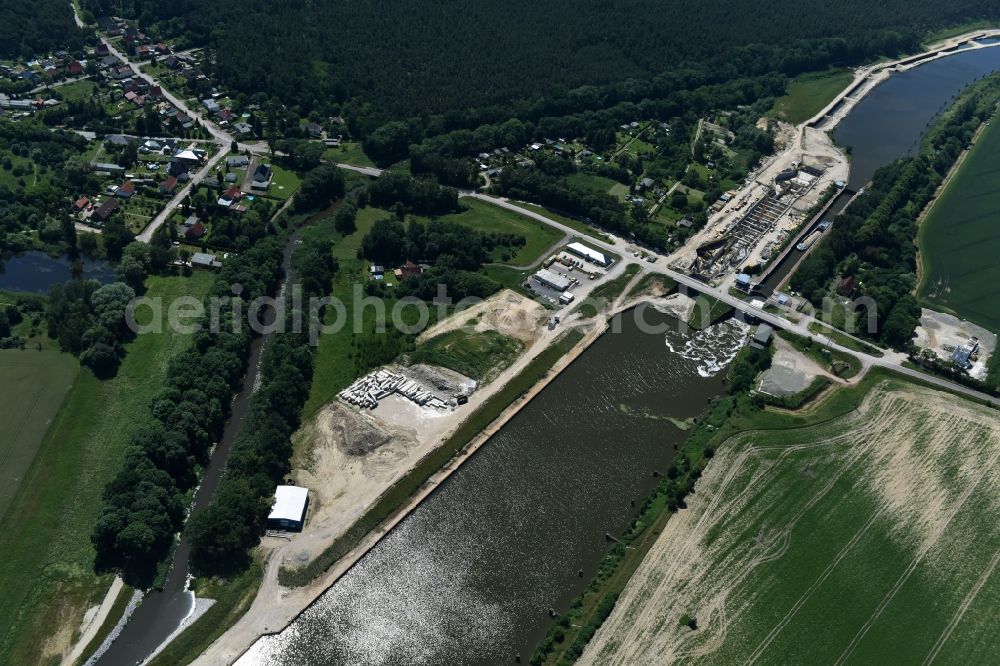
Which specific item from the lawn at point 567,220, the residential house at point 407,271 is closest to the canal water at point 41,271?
the residential house at point 407,271

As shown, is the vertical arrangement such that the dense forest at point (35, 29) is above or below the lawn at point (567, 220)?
above

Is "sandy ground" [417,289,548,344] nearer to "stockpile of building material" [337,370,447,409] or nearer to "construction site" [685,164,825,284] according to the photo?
"stockpile of building material" [337,370,447,409]

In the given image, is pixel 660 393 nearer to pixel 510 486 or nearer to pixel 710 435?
pixel 710 435

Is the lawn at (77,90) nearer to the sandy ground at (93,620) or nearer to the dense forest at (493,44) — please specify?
the dense forest at (493,44)

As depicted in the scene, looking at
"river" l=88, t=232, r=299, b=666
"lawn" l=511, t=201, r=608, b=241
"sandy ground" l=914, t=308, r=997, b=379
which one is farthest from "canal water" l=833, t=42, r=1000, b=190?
"river" l=88, t=232, r=299, b=666

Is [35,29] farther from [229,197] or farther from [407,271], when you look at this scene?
[407,271]

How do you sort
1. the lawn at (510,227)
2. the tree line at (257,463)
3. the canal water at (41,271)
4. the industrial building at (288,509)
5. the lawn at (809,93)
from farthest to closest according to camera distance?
the lawn at (809,93) → the lawn at (510,227) → the canal water at (41,271) → the industrial building at (288,509) → the tree line at (257,463)

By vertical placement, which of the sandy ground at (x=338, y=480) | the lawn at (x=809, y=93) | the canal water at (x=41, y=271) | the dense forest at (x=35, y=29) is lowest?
the canal water at (x=41, y=271)

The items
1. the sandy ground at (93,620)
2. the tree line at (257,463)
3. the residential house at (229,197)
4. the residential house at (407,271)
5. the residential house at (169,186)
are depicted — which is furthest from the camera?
the residential house at (169,186)
